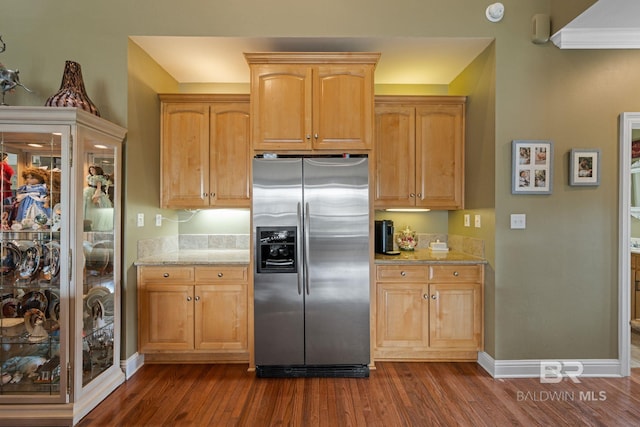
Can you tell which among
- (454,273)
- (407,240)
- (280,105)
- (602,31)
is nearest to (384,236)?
(407,240)

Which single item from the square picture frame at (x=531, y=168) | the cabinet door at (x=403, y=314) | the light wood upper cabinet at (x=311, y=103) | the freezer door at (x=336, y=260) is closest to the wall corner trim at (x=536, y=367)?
the cabinet door at (x=403, y=314)

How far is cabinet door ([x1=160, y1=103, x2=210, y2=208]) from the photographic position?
322 cm

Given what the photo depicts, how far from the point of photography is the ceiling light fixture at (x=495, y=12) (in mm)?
2705

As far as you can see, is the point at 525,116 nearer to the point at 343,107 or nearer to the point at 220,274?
the point at 343,107

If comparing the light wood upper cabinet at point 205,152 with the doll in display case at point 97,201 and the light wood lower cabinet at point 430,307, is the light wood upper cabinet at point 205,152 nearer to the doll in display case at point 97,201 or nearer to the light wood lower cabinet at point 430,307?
the doll in display case at point 97,201

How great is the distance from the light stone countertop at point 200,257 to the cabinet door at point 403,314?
121 centimetres

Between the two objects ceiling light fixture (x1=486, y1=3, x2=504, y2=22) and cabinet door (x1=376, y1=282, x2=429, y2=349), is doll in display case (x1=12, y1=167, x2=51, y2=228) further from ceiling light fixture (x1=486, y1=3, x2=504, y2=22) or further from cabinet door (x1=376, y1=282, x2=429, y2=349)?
ceiling light fixture (x1=486, y1=3, x2=504, y2=22)

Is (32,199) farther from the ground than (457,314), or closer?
farther from the ground

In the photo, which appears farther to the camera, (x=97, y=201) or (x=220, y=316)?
(x=220, y=316)

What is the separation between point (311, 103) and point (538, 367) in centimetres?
279

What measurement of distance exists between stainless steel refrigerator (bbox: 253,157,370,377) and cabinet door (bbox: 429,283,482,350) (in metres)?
0.63

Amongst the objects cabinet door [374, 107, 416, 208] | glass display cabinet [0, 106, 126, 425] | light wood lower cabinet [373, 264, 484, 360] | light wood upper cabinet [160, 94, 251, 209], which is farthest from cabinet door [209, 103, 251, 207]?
light wood lower cabinet [373, 264, 484, 360]

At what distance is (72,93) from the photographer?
241 centimetres

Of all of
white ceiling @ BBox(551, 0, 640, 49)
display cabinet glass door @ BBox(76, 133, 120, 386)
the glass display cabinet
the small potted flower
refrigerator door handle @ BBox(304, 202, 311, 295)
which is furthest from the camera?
the small potted flower
